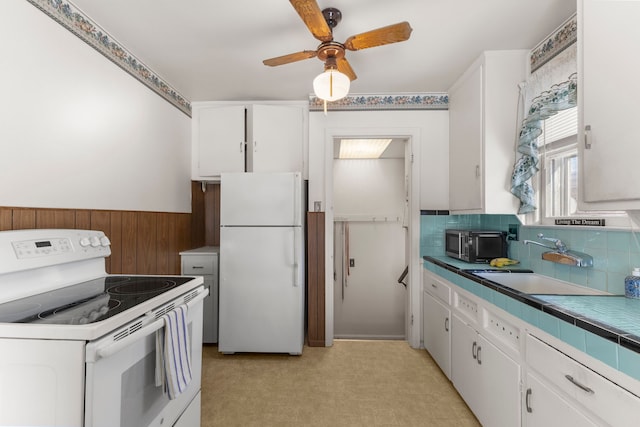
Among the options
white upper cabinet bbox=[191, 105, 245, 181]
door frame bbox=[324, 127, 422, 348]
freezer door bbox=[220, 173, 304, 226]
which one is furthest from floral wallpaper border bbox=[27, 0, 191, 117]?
door frame bbox=[324, 127, 422, 348]

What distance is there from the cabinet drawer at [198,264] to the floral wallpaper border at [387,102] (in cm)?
176

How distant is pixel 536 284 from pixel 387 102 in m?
2.02

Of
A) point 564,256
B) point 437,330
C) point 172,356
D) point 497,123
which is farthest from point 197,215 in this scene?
point 564,256

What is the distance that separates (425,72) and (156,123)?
2.25 meters

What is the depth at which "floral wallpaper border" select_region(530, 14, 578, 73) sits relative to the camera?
1.86m

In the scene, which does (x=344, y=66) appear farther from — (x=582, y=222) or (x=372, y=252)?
(x=372, y=252)

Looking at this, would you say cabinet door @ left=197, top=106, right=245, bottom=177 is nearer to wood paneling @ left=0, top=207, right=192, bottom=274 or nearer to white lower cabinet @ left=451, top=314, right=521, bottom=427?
wood paneling @ left=0, top=207, right=192, bottom=274

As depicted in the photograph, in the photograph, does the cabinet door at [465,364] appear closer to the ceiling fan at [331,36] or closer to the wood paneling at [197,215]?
the ceiling fan at [331,36]

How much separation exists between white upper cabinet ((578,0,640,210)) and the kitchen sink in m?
0.57

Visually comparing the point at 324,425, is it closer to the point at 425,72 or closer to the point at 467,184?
the point at 467,184

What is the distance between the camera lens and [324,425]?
6.35 feet

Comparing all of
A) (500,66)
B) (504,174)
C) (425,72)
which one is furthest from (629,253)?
(425,72)

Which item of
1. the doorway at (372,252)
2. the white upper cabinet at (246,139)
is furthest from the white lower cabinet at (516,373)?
the doorway at (372,252)

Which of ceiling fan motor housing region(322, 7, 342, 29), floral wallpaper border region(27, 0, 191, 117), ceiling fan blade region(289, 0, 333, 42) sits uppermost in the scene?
ceiling fan motor housing region(322, 7, 342, 29)
